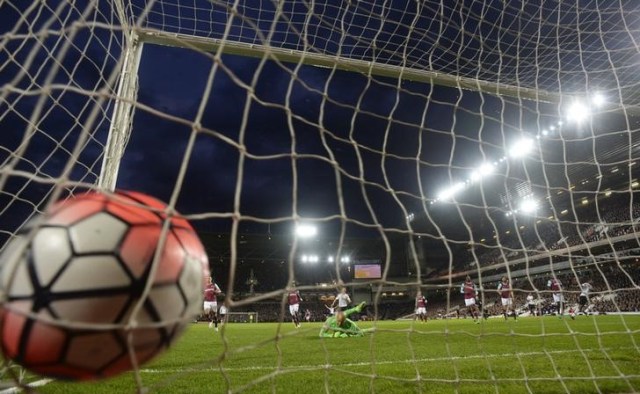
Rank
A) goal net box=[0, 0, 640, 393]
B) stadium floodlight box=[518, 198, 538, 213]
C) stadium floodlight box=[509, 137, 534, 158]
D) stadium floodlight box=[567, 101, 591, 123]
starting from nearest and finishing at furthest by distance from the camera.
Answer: goal net box=[0, 0, 640, 393] → stadium floodlight box=[509, 137, 534, 158] → stadium floodlight box=[567, 101, 591, 123] → stadium floodlight box=[518, 198, 538, 213]

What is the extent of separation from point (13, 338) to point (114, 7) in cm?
319

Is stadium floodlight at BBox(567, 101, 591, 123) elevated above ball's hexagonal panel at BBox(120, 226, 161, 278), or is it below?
above

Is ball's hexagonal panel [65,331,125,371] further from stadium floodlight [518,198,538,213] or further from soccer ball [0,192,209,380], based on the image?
stadium floodlight [518,198,538,213]

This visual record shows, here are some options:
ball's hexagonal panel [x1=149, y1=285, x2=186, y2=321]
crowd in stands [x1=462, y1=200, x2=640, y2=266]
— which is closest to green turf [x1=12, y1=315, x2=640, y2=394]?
ball's hexagonal panel [x1=149, y1=285, x2=186, y2=321]

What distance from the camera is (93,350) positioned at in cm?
118

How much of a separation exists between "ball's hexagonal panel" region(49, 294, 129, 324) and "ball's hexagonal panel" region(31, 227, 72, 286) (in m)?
0.08

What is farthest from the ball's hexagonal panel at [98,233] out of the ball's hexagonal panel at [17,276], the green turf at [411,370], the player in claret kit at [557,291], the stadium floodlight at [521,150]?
the stadium floodlight at [521,150]

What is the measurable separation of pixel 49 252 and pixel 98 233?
5.3 inches

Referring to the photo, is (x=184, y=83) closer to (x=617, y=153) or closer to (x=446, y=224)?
(x=617, y=153)

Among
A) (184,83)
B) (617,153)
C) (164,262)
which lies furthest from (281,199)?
(164,262)

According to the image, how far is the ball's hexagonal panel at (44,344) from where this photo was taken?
1130 millimetres

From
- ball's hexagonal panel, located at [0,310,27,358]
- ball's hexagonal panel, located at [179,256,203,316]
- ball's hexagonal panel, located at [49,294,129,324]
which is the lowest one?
ball's hexagonal panel, located at [0,310,27,358]

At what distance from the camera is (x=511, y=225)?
103 feet

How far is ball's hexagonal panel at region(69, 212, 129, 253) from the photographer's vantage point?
1.20 m
